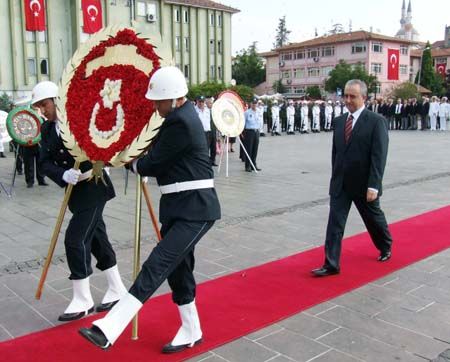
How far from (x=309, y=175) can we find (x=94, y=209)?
8975 mm

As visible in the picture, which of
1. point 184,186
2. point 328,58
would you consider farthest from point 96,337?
point 328,58

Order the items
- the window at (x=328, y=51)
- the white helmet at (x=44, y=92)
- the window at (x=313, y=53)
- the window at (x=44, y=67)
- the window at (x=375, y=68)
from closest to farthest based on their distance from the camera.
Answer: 1. the white helmet at (x=44, y=92)
2. the window at (x=44, y=67)
3. the window at (x=375, y=68)
4. the window at (x=328, y=51)
5. the window at (x=313, y=53)

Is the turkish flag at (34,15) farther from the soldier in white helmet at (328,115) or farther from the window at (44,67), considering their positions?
the soldier in white helmet at (328,115)

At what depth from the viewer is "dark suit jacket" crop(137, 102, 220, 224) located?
11.4ft

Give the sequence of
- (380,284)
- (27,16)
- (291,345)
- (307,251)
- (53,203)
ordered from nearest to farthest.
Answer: (291,345)
(380,284)
(307,251)
(53,203)
(27,16)

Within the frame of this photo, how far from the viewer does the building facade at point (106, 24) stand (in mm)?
44938

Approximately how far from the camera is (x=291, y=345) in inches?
149

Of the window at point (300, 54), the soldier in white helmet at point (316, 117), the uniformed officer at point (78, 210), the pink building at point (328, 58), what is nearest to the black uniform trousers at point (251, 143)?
the uniformed officer at point (78, 210)

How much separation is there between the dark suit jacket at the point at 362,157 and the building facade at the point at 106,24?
35.7 metres

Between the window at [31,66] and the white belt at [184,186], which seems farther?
the window at [31,66]

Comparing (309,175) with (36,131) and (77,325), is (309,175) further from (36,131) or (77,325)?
(77,325)

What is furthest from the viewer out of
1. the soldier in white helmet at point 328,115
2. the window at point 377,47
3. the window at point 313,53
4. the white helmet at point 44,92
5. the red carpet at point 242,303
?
the window at point 313,53

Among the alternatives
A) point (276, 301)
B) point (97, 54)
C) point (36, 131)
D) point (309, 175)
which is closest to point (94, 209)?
point (97, 54)

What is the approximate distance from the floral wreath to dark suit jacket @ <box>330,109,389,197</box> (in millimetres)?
2341
